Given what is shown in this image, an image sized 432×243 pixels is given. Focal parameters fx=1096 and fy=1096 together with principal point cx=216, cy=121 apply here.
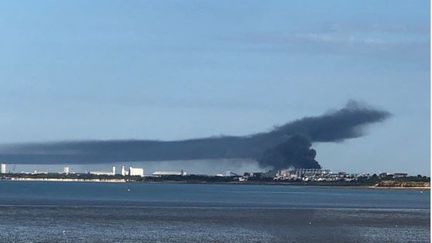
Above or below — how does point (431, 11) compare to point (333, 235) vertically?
above

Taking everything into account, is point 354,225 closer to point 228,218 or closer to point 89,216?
point 228,218

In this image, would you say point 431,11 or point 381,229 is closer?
point 431,11

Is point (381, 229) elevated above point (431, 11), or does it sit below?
below

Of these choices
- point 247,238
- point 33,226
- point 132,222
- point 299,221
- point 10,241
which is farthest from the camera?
point 299,221

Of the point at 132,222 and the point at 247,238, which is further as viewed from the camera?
the point at 132,222

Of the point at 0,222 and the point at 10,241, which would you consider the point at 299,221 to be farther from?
the point at 10,241

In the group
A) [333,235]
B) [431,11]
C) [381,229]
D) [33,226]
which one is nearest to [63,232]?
[33,226]

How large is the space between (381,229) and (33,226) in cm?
2376

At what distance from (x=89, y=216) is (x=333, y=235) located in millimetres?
25526

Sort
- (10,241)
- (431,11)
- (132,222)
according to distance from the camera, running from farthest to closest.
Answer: (132,222), (10,241), (431,11)

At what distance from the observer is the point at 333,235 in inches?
2719

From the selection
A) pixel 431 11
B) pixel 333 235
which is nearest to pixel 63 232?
pixel 333 235

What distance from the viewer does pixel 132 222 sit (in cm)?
7894

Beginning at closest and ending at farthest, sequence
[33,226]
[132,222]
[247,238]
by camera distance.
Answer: [247,238] → [33,226] → [132,222]
